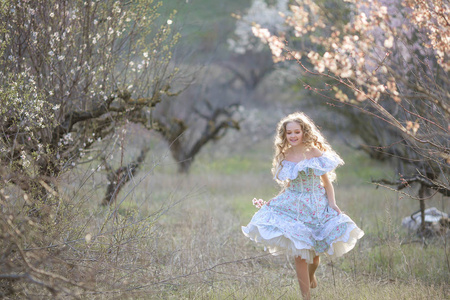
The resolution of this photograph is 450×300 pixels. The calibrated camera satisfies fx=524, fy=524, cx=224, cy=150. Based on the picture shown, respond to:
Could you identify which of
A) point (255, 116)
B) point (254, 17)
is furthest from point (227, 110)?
point (255, 116)

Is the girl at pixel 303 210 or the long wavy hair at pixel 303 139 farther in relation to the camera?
the long wavy hair at pixel 303 139

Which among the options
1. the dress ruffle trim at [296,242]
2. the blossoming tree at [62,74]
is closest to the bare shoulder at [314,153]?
the dress ruffle trim at [296,242]

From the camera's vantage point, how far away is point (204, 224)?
6.24 m

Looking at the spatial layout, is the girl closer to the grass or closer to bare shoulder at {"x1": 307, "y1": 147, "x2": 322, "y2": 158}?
bare shoulder at {"x1": 307, "y1": 147, "x2": 322, "y2": 158}

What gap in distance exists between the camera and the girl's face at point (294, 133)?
4.29 metres

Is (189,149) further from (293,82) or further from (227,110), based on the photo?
(293,82)

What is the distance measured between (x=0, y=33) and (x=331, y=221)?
123 inches

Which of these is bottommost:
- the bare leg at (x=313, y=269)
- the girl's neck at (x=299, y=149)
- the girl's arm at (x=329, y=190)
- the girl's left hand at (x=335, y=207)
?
the bare leg at (x=313, y=269)

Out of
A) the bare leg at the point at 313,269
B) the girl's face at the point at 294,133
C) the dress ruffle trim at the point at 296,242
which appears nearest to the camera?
the dress ruffle trim at the point at 296,242

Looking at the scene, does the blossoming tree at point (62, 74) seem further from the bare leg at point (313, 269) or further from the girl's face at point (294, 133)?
the bare leg at point (313, 269)

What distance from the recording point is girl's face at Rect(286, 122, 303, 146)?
4289 millimetres

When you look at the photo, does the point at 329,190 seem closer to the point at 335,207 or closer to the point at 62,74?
the point at 335,207

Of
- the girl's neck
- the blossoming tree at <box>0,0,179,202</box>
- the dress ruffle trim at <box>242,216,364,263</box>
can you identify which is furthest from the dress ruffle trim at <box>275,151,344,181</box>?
the blossoming tree at <box>0,0,179,202</box>

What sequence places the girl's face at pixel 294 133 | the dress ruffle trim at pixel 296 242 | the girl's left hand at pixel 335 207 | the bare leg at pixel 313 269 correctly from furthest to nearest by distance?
1. the girl's face at pixel 294 133
2. the bare leg at pixel 313 269
3. the girl's left hand at pixel 335 207
4. the dress ruffle trim at pixel 296 242
